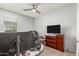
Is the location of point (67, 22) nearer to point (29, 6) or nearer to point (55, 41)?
point (55, 41)

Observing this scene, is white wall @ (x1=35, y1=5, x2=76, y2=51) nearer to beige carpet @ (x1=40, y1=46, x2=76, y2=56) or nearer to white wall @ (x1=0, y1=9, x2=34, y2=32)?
beige carpet @ (x1=40, y1=46, x2=76, y2=56)

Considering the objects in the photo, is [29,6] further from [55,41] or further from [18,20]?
[55,41]

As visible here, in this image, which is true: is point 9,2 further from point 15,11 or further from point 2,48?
point 2,48

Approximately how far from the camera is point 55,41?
1466mm

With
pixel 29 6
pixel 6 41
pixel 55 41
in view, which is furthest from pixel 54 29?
pixel 6 41

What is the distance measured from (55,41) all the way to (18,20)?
21.8 inches

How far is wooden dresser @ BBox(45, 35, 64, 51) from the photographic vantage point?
1445 mm

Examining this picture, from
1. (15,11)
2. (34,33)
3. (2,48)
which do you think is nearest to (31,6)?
(15,11)

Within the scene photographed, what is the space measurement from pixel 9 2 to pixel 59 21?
0.68 metres

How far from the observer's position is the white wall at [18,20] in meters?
1.40

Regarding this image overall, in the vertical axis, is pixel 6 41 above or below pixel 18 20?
below

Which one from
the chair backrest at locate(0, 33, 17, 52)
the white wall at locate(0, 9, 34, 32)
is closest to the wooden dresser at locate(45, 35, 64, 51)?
the white wall at locate(0, 9, 34, 32)

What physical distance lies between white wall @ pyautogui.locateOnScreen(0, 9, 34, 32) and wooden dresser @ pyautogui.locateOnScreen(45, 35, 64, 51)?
263 millimetres

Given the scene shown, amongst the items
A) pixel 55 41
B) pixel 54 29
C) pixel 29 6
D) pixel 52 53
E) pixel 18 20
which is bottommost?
pixel 52 53
